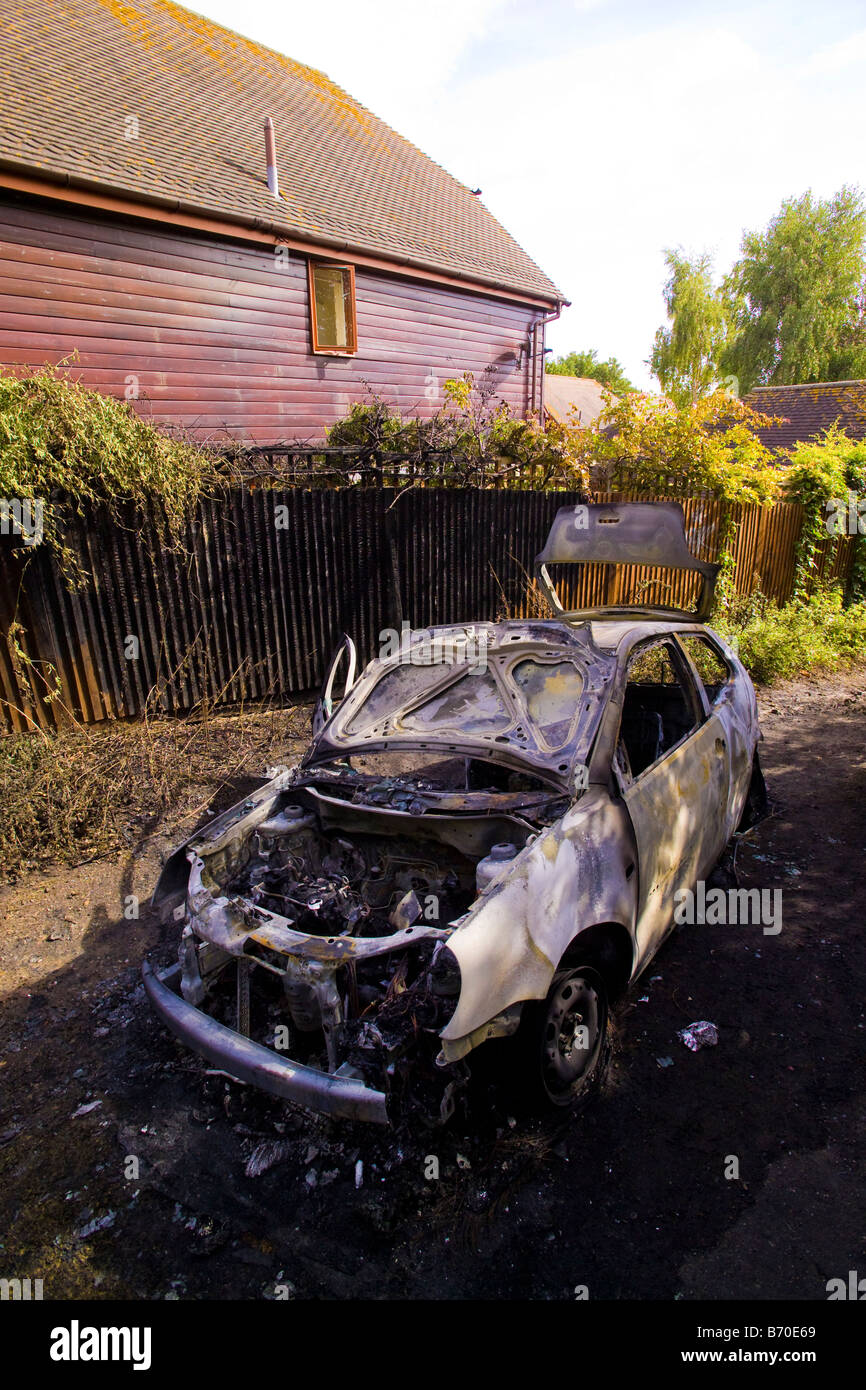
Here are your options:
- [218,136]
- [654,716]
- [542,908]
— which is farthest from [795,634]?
[218,136]

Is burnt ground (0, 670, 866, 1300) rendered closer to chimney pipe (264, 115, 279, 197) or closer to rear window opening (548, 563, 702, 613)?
rear window opening (548, 563, 702, 613)

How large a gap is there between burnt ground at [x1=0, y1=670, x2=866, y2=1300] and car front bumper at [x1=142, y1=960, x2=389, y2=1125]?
449mm

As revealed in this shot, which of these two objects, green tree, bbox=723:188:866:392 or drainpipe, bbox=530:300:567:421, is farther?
green tree, bbox=723:188:866:392

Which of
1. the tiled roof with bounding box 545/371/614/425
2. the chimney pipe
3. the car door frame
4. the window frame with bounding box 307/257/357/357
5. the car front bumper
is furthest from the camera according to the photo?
the tiled roof with bounding box 545/371/614/425

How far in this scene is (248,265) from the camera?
10.3 m

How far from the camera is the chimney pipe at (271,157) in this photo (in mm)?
10844

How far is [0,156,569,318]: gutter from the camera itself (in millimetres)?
8289

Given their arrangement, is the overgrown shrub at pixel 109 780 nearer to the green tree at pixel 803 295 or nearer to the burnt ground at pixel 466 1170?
the burnt ground at pixel 466 1170

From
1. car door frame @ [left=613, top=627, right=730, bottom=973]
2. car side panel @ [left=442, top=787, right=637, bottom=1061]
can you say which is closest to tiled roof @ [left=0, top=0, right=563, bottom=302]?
car door frame @ [left=613, top=627, right=730, bottom=973]

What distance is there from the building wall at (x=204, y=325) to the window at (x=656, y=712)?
8.27 meters
